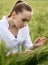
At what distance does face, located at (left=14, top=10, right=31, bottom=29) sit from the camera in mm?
2914

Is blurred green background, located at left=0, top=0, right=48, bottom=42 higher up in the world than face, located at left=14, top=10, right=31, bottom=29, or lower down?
lower down

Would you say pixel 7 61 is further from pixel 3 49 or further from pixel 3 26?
pixel 3 26

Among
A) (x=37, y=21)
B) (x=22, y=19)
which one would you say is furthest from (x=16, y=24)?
(x=37, y=21)

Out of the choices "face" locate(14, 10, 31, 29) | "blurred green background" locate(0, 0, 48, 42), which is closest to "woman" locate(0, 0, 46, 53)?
"face" locate(14, 10, 31, 29)

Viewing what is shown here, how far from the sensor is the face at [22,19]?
9.56ft

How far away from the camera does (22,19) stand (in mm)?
2922

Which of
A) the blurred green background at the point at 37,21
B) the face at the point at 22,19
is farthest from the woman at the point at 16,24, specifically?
the blurred green background at the point at 37,21

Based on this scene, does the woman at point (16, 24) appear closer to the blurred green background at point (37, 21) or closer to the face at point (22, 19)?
the face at point (22, 19)

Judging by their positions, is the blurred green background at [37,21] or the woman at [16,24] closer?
the woman at [16,24]

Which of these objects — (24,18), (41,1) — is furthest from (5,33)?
(41,1)

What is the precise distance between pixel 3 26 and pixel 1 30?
41 millimetres

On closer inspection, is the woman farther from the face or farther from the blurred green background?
the blurred green background

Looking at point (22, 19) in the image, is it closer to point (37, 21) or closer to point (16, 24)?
point (16, 24)

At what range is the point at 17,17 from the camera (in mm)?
2955
